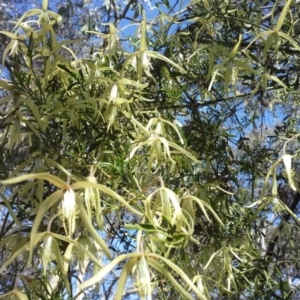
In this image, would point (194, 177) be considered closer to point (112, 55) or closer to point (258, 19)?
point (112, 55)

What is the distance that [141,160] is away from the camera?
90cm

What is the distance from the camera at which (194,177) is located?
3.25 ft

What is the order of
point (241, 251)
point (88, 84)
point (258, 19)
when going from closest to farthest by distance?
point (88, 84), point (241, 251), point (258, 19)

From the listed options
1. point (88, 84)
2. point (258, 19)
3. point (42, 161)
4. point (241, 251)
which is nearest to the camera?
point (42, 161)

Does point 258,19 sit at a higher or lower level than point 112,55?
higher

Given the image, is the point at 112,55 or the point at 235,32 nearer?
the point at 112,55

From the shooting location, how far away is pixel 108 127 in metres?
0.81

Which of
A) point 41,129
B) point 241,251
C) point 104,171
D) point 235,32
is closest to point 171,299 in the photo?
point 241,251

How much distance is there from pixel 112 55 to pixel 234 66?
0.22m

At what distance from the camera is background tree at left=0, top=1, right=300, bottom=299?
0.63 m

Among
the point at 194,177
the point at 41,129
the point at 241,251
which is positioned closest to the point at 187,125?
the point at 194,177

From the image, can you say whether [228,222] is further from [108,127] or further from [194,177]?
[108,127]

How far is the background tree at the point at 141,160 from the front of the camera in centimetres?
63

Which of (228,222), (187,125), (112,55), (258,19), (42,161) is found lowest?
(228,222)
